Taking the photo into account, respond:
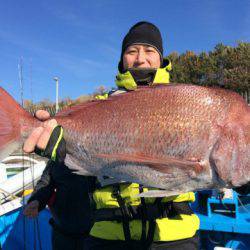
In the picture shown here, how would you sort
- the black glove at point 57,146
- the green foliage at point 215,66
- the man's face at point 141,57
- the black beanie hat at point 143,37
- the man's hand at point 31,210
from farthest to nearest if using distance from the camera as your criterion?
the green foliage at point 215,66 < the man's hand at point 31,210 < the black beanie hat at point 143,37 < the man's face at point 141,57 < the black glove at point 57,146

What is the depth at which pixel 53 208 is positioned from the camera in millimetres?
3814

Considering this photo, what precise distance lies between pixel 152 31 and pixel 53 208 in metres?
2.19

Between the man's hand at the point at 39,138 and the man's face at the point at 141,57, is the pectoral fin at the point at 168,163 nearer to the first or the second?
the man's hand at the point at 39,138

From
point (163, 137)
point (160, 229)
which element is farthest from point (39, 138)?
point (160, 229)

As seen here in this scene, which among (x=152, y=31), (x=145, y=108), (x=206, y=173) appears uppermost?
(x=152, y=31)

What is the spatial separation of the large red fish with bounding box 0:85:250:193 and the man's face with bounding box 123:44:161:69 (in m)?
0.66

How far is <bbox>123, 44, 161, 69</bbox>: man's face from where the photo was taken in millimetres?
2678

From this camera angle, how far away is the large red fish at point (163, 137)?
190 centimetres

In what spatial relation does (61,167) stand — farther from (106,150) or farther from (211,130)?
(211,130)

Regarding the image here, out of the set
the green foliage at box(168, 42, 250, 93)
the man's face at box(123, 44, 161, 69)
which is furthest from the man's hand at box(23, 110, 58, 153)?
the green foliage at box(168, 42, 250, 93)

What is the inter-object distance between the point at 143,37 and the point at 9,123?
54.0 inches

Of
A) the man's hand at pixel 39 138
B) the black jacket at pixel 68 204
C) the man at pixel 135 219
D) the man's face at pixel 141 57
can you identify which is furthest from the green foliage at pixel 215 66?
the man's hand at pixel 39 138

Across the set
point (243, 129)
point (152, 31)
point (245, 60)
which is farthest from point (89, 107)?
point (245, 60)

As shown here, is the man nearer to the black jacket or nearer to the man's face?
the man's face
